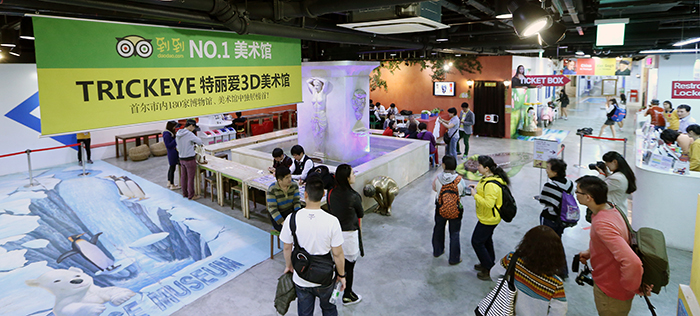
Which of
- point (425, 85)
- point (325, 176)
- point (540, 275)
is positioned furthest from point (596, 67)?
point (540, 275)

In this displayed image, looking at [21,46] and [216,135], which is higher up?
[21,46]

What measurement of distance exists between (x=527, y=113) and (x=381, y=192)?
10.0 meters

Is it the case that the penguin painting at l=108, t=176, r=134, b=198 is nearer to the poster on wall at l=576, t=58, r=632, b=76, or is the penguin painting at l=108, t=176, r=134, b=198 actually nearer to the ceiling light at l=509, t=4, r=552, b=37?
the ceiling light at l=509, t=4, r=552, b=37

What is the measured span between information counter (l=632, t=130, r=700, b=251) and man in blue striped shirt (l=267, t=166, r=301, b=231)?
4573mm

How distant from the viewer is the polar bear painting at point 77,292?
4.17 metres

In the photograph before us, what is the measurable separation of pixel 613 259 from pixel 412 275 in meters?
2.28

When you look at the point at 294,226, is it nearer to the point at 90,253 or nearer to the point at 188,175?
the point at 90,253

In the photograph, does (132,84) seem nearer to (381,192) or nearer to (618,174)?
(381,192)

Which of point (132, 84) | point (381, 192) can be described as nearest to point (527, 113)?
point (381, 192)

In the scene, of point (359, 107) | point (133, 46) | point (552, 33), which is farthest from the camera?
point (359, 107)

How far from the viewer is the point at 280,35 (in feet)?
14.7

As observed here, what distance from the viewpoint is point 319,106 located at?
9148 millimetres

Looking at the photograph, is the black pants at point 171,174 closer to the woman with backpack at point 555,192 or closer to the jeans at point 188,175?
the jeans at point 188,175

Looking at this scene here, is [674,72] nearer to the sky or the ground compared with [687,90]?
nearer to the sky
